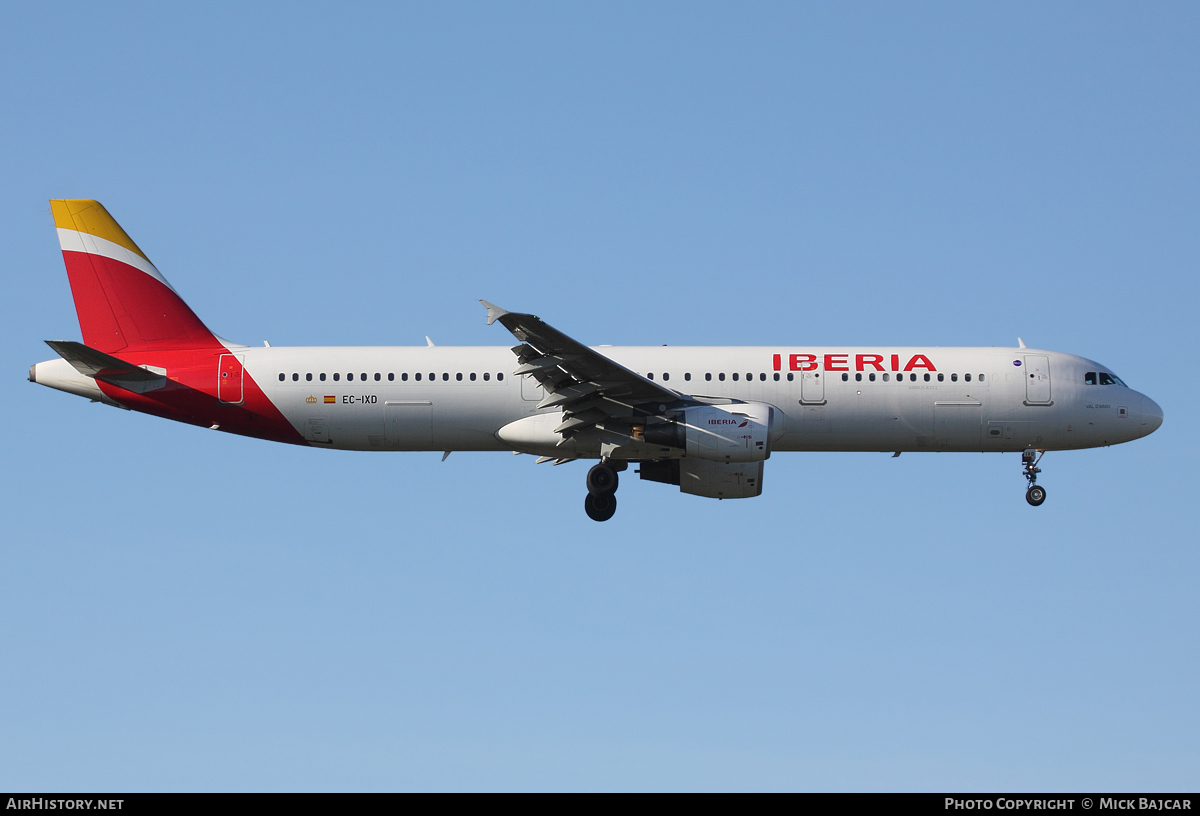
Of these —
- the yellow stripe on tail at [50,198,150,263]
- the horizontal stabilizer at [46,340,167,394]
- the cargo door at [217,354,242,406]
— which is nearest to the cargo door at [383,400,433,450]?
the cargo door at [217,354,242,406]

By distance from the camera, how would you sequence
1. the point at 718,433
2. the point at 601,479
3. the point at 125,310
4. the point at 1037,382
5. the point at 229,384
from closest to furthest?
the point at 718,433, the point at 601,479, the point at 229,384, the point at 1037,382, the point at 125,310

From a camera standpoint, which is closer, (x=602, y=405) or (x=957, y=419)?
(x=602, y=405)

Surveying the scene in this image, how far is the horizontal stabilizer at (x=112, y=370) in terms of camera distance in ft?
105

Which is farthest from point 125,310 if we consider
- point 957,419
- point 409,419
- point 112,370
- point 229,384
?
point 957,419

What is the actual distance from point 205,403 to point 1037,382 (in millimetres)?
22934

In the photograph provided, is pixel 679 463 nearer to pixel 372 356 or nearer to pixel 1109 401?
pixel 372 356

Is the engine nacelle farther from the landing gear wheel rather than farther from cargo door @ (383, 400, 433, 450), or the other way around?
cargo door @ (383, 400, 433, 450)

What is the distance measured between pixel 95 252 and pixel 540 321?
1433 centimetres

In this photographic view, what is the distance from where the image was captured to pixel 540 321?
29.3m

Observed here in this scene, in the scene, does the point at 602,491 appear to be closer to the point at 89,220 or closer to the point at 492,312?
the point at 492,312

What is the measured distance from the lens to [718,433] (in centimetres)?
3161

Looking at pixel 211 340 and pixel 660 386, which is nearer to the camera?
pixel 660 386

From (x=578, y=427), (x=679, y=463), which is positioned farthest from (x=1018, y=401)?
(x=578, y=427)
